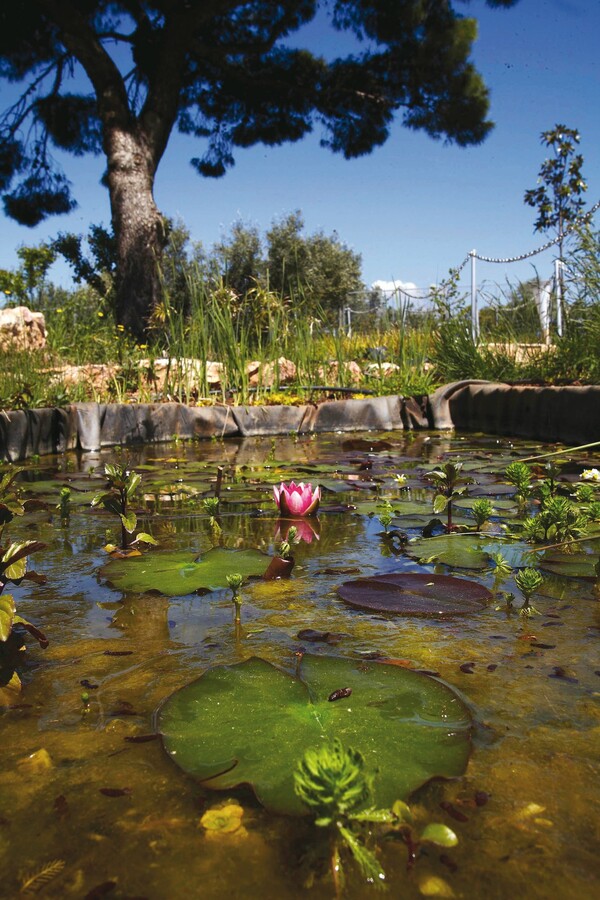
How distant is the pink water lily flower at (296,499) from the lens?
2.04m

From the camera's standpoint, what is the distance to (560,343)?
4953 millimetres

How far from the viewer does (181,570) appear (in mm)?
1441

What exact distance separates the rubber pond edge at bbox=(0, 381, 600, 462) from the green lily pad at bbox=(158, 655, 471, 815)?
305 centimetres

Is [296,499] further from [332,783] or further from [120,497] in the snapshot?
[332,783]

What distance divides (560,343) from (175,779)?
4.85m

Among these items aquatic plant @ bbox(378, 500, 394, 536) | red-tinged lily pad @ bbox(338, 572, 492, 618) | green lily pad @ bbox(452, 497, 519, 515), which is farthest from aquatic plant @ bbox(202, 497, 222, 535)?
green lily pad @ bbox(452, 497, 519, 515)

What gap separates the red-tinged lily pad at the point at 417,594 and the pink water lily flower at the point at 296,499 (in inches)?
26.9

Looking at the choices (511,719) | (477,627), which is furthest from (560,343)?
(511,719)

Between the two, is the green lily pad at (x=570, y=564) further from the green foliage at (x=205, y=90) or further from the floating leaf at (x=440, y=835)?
the green foliage at (x=205, y=90)

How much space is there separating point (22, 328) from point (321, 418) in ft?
12.7

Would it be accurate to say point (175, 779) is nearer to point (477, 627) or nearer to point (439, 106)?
point (477, 627)

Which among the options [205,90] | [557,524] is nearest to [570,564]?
[557,524]

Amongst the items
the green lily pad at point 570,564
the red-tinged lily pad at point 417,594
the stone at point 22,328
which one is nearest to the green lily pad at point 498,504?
the green lily pad at point 570,564

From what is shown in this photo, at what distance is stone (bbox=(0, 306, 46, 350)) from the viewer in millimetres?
6898
